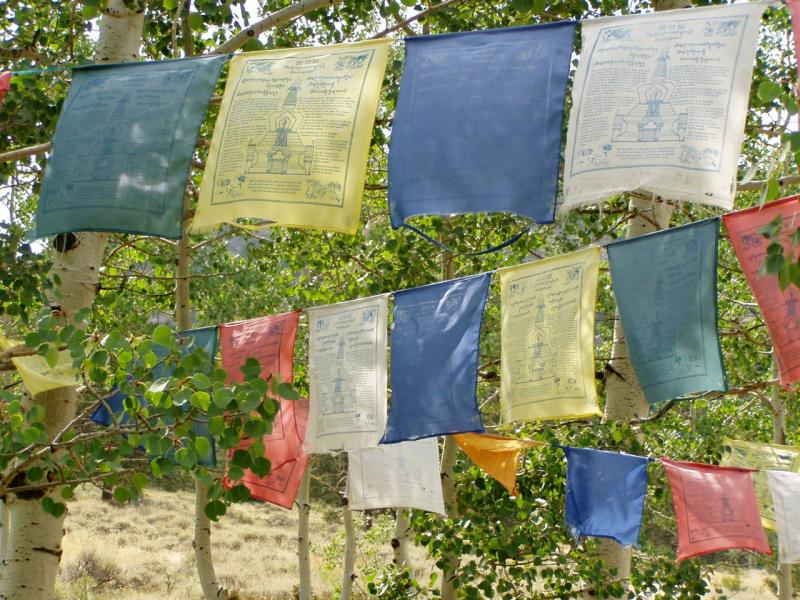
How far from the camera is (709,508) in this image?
21.1 feet

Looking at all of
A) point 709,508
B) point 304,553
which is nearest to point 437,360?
point 709,508

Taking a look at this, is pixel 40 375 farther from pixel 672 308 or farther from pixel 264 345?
pixel 672 308

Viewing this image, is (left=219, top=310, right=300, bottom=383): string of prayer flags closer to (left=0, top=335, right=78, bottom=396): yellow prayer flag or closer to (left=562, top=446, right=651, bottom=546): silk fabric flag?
(left=0, top=335, right=78, bottom=396): yellow prayer flag

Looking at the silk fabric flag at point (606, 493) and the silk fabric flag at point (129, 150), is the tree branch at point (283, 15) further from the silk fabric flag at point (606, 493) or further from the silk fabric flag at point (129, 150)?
the silk fabric flag at point (606, 493)

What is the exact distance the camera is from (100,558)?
1820 cm

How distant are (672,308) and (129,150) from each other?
279 cm

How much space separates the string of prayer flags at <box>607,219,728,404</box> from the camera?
4.17 metres

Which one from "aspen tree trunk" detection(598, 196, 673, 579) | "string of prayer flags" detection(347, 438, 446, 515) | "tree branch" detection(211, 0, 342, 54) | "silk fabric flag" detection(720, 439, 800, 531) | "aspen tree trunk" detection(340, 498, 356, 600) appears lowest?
"aspen tree trunk" detection(340, 498, 356, 600)

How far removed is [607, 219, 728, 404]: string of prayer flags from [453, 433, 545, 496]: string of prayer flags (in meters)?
2.22

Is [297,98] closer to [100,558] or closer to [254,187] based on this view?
[254,187]

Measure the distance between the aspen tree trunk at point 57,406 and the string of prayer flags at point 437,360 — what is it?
5.74 feet

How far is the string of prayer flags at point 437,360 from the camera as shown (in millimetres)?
4973

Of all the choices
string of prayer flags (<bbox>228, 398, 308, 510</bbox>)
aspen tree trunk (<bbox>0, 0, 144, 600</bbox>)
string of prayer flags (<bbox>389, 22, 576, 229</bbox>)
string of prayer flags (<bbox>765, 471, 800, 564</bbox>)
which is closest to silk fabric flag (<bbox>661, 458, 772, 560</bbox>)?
string of prayer flags (<bbox>765, 471, 800, 564</bbox>)

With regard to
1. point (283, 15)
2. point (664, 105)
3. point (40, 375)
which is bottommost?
point (40, 375)
